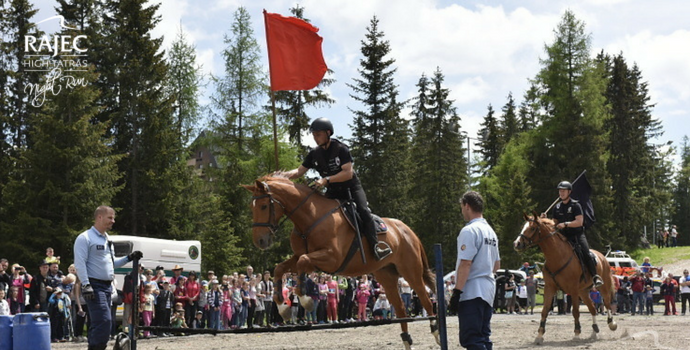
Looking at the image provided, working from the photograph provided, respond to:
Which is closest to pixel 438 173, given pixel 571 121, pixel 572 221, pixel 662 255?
pixel 571 121

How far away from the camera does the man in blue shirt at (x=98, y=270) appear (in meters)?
9.42

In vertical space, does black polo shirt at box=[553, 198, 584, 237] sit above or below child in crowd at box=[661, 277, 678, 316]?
above

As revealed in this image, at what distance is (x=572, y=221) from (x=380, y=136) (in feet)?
141

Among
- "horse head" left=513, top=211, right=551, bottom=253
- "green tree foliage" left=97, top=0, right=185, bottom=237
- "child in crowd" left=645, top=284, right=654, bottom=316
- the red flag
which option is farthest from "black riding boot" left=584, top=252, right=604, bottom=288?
"green tree foliage" left=97, top=0, right=185, bottom=237

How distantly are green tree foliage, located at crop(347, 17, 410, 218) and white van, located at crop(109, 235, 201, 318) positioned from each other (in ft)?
90.3

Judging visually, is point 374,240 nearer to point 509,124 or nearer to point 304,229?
point 304,229

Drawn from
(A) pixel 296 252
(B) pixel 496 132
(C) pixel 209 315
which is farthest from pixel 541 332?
(B) pixel 496 132

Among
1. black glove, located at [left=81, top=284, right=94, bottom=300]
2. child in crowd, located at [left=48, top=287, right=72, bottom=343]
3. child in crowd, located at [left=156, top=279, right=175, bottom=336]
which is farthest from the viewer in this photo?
child in crowd, located at [left=156, top=279, right=175, bottom=336]

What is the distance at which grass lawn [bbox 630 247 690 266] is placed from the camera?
65438 millimetres

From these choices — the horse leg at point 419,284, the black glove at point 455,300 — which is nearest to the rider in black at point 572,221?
the horse leg at point 419,284

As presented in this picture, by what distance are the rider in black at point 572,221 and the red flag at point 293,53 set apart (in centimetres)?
637

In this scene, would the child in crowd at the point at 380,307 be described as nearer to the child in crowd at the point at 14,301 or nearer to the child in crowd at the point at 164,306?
the child in crowd at the point at 164,306

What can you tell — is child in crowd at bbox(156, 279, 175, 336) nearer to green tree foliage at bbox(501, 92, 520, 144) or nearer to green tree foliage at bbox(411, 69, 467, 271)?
green tree foliage at bbox(411, 69, 467, 271)

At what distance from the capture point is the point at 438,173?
63594 mm
